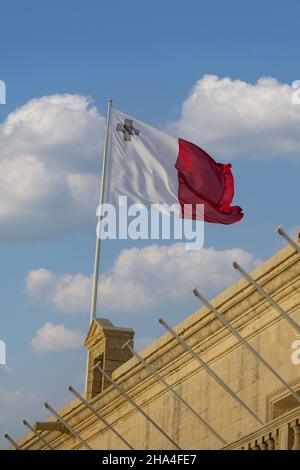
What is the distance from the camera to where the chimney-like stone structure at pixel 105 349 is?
130 feet

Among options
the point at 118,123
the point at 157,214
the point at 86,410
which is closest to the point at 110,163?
the point at 118,123

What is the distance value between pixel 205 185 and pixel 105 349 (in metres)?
8.06

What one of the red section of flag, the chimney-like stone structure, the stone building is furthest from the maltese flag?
the chimney-like stone structure

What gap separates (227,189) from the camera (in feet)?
108

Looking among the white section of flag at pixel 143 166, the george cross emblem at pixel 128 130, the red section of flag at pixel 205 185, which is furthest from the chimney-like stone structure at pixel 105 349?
the red section of flag at pixel 205 185

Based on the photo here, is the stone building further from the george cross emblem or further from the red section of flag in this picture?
the george cross emblem

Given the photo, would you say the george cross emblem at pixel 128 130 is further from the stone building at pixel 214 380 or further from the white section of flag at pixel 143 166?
the stone building at pixel 214 380

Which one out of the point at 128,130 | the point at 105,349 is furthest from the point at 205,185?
the point at 105,349

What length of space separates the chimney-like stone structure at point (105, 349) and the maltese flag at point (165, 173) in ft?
15.1

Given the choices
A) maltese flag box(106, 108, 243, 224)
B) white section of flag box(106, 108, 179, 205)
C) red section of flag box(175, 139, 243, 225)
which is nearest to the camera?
red section of flag box(175, 139, 243, 225)

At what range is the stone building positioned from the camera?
1126 inches

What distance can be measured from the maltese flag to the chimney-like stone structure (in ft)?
15.1

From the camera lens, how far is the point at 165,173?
35.2 metres

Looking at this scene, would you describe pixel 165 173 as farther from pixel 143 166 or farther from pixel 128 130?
pixel 128 130
